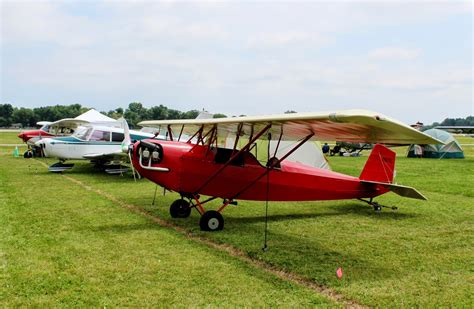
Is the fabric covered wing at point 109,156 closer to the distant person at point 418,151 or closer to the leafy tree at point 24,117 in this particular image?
the distant person at point 418,151

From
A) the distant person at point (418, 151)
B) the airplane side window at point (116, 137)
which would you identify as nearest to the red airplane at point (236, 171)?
the airplane side window at point (116, 137)

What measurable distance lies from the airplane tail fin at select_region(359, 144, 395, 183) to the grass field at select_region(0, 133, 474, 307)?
33.7 inches

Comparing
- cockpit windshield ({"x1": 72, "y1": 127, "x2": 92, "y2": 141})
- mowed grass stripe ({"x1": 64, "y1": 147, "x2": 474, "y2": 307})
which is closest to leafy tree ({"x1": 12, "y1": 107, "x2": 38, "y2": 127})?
cockpit windshield ({"x1": 72, "y1": 127, "x2": 92, "y2": 141})

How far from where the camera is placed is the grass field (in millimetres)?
4785

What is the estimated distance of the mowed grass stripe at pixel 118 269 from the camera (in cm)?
465

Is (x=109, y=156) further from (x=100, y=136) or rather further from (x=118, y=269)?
(x=118, y=269)

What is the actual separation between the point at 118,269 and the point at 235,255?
181 centimetres

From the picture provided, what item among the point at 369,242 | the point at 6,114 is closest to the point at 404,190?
the point at 369,242

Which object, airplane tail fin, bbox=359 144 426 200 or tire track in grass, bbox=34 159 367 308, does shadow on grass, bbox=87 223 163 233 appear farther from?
airplane tail fin, bbox=359 144 426 200

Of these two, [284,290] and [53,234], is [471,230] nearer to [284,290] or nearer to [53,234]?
[284,290]

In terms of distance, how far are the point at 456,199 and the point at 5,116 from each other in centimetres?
15275

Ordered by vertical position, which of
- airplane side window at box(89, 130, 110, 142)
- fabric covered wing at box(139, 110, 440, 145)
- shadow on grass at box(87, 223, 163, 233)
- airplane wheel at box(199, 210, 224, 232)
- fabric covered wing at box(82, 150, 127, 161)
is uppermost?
fabric covered wing at box(139, 110, 440, 145)

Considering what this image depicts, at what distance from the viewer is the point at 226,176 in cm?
855

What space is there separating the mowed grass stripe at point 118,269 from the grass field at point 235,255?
0.05 ft
